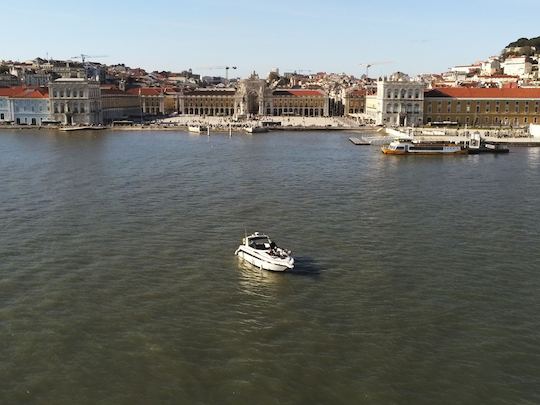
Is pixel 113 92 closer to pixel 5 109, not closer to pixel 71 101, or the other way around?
pixel 71 101

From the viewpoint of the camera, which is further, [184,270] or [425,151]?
[425,151]

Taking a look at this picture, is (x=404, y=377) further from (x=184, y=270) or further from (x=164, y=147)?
(x=164, y=147)

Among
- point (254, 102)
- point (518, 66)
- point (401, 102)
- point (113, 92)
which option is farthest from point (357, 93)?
point (518, 66)

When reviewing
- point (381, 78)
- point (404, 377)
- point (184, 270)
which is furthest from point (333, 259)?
point (381, 78)

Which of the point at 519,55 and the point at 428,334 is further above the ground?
the point at 519,55

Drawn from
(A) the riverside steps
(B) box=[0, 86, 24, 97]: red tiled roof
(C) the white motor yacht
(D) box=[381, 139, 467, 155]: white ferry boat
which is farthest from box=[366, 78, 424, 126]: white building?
(C) the white motor yacht

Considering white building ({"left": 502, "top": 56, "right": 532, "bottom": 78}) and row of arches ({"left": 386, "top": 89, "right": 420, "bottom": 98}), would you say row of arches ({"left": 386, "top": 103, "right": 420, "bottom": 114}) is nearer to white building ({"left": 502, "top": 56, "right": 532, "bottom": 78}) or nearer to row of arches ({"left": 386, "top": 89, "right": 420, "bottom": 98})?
row of arches ({"left": 386, "top": 89, "right": 420, "bottom": 98})
